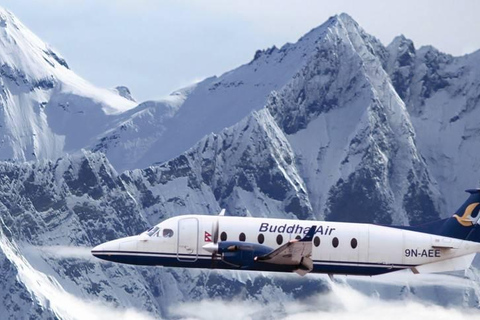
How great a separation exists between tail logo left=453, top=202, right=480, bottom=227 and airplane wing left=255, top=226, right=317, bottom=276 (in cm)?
1959

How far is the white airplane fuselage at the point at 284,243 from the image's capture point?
173875mm

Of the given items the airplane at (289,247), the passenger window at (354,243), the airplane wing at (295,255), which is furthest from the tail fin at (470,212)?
the airplane wing at (295,255)

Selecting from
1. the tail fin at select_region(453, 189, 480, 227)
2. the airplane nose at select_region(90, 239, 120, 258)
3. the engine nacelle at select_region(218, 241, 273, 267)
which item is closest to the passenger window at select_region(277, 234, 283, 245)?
the engine nacelle at select_region(218, 241, 273, 267)

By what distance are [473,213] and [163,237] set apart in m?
33.6

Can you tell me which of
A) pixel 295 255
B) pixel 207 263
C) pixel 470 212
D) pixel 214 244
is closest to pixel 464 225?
pixel 470 212

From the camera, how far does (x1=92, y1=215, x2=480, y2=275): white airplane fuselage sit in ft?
570

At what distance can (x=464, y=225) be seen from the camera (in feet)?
606

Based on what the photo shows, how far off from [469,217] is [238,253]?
27.8m

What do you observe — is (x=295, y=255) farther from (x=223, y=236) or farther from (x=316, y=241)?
(x=223, y=236)

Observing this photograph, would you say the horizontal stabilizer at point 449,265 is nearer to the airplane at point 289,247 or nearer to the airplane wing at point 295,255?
the airplane at point 289,247

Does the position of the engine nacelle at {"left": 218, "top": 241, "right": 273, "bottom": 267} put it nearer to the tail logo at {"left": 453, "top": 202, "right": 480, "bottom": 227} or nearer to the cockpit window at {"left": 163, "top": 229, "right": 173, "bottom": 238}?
the cockpit window at {"left": 163, "top": 229, "right": 173, "bottom": 238}

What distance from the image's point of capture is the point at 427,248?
181875 millimetres

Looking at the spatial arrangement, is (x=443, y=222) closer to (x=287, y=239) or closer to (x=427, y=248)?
(x=427, y=248)

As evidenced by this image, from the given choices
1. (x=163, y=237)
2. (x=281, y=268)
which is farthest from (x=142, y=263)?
(x=281, y=268)
